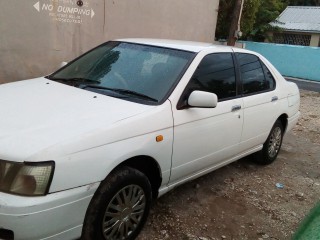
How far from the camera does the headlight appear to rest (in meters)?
2.39

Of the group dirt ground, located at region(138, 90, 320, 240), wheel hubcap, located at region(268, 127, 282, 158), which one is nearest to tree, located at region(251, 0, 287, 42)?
dirt ground, located at region(138, 90, 320, 240)

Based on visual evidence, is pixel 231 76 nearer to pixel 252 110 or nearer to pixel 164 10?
pixel 252 110

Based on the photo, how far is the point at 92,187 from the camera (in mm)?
2643

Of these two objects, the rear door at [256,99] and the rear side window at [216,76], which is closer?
the rear side window at [216,76]

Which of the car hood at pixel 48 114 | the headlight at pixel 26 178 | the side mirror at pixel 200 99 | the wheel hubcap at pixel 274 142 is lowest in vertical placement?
the wheel hubcap at pixel 274 142

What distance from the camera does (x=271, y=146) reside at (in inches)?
215

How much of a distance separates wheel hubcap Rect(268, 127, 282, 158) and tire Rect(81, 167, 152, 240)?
8.96 feet

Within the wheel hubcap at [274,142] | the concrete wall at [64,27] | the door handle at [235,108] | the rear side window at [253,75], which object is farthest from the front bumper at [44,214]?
the concrete wall at [64,27]

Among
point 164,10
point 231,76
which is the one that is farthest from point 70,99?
point 164,10

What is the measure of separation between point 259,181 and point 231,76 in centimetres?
156

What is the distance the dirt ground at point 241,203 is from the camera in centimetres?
363

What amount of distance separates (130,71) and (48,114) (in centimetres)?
107

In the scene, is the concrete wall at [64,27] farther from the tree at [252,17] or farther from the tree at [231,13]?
the tree at [252,17]

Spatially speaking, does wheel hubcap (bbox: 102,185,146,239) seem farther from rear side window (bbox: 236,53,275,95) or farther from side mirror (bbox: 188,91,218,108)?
rear side window (bbox: 236,53,275,95)
